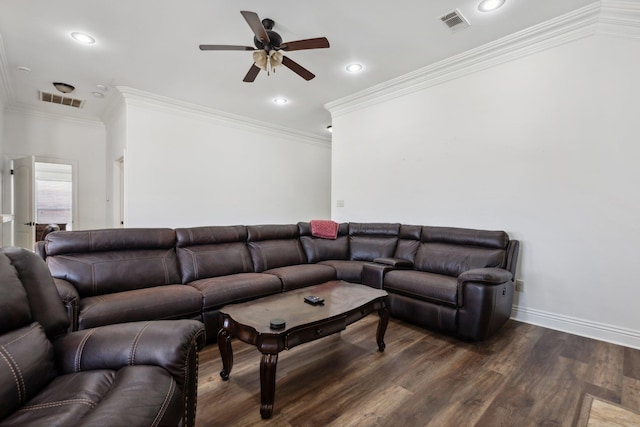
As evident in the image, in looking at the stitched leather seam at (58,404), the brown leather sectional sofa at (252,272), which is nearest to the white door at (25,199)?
the brown leather sectional sofa at (252,272)

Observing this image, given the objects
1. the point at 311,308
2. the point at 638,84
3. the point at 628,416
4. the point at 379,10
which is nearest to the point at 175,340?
the point at 311,308

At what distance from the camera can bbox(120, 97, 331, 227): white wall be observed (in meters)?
4.35

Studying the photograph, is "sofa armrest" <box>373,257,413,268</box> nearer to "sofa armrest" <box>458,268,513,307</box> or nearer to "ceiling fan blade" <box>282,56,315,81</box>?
"sofa armrest" <box>458,268,513,307</box>

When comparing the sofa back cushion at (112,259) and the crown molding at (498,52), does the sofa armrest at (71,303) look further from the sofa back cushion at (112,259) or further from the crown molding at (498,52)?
the crown molding at (498,52)

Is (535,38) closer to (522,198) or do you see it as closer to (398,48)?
(398,48)

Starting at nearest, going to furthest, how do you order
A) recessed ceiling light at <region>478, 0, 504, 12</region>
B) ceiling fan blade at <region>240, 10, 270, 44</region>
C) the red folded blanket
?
ceiling fan blade at <region>240, 10, 270, 44</region>
recessed ceiling light at <region>478, 0, 504, 12</region>
the red folded blanket

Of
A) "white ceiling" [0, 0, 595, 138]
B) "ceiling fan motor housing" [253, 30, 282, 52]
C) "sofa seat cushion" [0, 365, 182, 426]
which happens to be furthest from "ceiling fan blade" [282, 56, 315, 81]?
"sofa seat cushion" [0, 365, 182, 426]

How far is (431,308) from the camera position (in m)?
Answer: 2.74

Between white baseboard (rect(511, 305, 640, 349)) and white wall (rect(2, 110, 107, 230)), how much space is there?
7.06 m

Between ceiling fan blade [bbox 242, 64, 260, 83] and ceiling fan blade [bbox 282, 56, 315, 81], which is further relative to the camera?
ceiling fan blade [bbox 242, 64, 260, 83]

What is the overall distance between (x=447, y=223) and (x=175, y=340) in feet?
11.0

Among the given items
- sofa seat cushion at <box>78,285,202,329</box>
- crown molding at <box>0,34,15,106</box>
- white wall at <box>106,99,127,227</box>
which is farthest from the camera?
white wall at <box>106,99,127,227</box>

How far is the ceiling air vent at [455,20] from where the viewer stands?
267 cm

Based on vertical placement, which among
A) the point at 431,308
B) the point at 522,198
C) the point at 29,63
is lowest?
the point at 431,308
